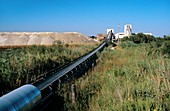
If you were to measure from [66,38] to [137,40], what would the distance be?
3785cm

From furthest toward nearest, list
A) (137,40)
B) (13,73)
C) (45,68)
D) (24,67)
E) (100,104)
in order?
(137,40) → (45,68) → (24,67) → (13,73) → (100,104)

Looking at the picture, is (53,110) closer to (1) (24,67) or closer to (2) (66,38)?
(1) (24,67)

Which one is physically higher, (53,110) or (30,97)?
(30,97)

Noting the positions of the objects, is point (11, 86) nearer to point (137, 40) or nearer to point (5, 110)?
point (5, 110)

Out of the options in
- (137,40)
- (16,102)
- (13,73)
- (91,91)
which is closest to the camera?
(16,102)

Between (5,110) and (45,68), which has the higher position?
(5,110)

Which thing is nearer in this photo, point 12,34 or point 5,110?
point 5,110

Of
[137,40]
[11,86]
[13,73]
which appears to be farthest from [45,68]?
[137,40]

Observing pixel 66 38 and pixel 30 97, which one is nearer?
pixel 30 97

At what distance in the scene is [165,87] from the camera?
22.8ft

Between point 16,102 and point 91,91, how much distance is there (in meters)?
4.47

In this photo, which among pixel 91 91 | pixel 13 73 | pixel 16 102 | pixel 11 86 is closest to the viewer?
pixel 16 102

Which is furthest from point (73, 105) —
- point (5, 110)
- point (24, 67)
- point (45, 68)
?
point (45, 68)

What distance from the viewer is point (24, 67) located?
44.7ft
